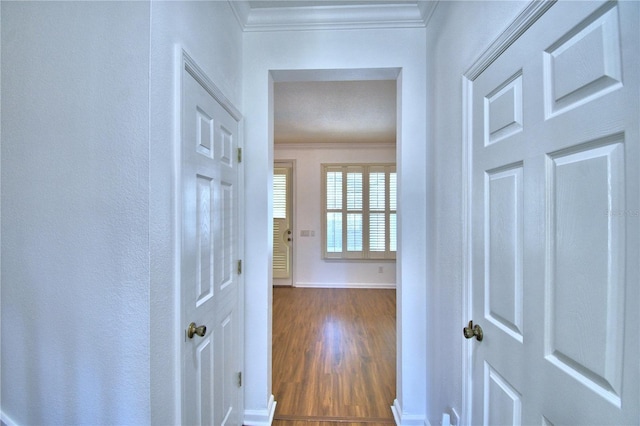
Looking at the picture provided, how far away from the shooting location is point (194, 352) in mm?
1129

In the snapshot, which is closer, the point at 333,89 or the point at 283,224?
the point at 333,89

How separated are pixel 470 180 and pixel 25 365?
177cm

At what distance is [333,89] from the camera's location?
2846 mm

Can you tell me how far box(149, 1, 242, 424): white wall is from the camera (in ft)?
2.82

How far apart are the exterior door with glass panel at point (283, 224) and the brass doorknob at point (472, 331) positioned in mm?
4167

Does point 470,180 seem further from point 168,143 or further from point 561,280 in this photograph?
point 168,143

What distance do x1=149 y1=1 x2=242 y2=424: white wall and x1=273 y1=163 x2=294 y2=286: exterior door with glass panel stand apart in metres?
4.04

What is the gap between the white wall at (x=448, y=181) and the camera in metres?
1.19

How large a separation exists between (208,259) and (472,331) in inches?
46.5

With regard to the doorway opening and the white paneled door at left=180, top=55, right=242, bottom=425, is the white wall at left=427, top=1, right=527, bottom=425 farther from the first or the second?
the doorway opening

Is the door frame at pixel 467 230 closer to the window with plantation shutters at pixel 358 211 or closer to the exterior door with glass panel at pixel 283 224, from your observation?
the window with plantation shutters at pixel 358 211

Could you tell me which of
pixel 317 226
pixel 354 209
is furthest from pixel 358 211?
pixel 317 226

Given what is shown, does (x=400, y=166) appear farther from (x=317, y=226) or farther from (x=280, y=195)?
(x=280, y=195)

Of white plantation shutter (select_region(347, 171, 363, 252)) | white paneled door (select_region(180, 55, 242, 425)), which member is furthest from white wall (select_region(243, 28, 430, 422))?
white plantation shutter (select_region(347, 171, 363, 252))
